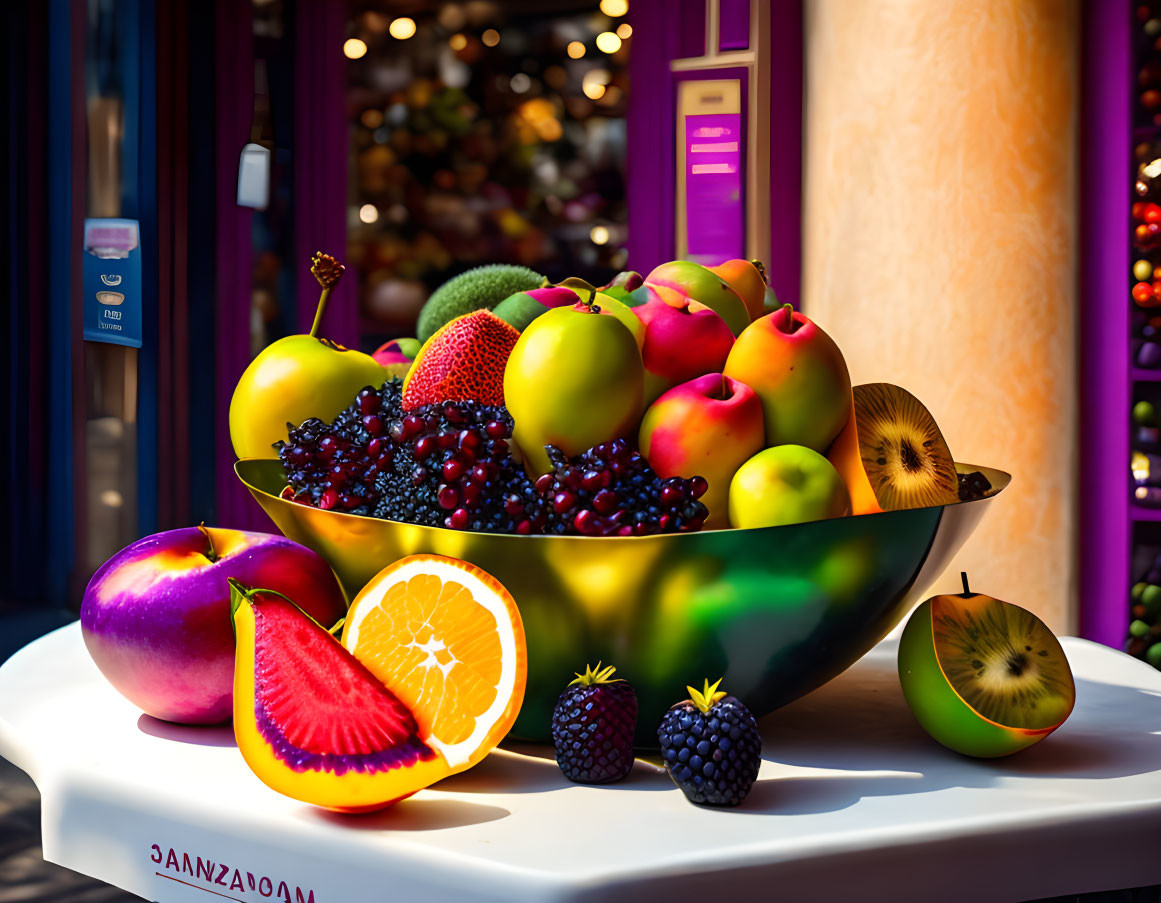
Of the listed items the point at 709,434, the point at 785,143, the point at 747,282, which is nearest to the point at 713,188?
the point at 785,143

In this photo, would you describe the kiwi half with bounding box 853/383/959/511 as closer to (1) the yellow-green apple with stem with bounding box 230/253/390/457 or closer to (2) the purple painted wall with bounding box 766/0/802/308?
(1) the yellow-green apple with stem with bounding box 230/253/390/457

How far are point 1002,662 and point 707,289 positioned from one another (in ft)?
1.10

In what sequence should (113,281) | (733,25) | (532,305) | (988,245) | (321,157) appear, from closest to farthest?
(532,305)
(988,245)
(733,25)
(113,281)
(321,157)

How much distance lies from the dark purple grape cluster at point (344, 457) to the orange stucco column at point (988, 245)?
2188 mm

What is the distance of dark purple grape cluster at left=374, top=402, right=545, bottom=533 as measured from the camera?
0.61 meters

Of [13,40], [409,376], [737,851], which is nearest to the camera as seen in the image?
[737,851]

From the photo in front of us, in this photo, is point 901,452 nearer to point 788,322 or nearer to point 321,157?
point 788,322

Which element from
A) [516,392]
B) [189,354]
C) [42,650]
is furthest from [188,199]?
[516,392]

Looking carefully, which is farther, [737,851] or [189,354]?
[189,354]

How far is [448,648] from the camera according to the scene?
1.90 feet

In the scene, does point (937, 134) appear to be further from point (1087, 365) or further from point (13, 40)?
point (13, 40)

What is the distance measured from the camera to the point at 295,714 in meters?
0.55

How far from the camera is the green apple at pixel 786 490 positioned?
0.62 metres

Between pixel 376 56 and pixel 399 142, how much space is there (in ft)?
0.97
